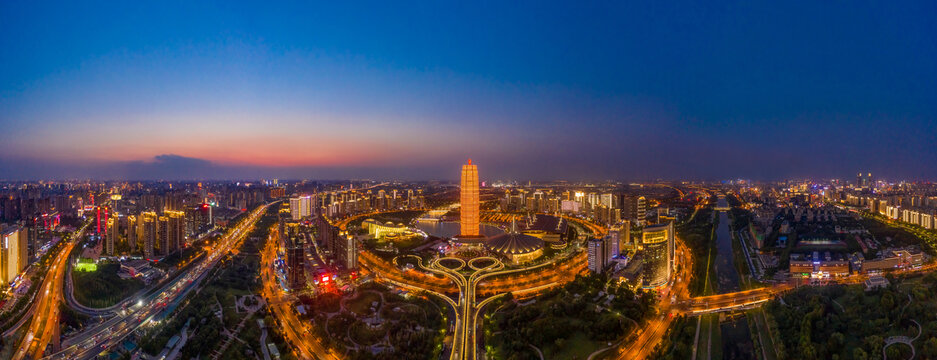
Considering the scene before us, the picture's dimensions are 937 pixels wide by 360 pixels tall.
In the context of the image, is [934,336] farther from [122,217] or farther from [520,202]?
[122,217]

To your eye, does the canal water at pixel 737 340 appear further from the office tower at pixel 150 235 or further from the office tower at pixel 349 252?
the office tower at pixel 150 235

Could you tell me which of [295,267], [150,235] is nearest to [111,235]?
[150,235]

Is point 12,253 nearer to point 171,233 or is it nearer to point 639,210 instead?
point 171,233

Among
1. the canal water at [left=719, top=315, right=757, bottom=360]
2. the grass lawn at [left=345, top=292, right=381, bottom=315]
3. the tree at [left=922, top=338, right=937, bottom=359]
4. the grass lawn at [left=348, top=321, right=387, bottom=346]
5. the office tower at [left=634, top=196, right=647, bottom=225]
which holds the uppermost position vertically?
the office tower at [left=634, top=196, right=647, bottom=225]

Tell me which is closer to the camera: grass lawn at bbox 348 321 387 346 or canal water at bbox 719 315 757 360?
canal water at bbox 719 315 757 360

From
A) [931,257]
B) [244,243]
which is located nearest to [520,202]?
[244,243]

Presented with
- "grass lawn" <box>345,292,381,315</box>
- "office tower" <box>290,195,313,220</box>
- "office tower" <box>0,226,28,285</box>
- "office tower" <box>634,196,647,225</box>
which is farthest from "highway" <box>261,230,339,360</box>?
"office tower" <box>634,196,647,225</box>

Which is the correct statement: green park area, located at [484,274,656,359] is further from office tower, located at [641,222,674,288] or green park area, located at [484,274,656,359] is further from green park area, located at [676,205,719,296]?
green park area, located at [676,205,719,296]
